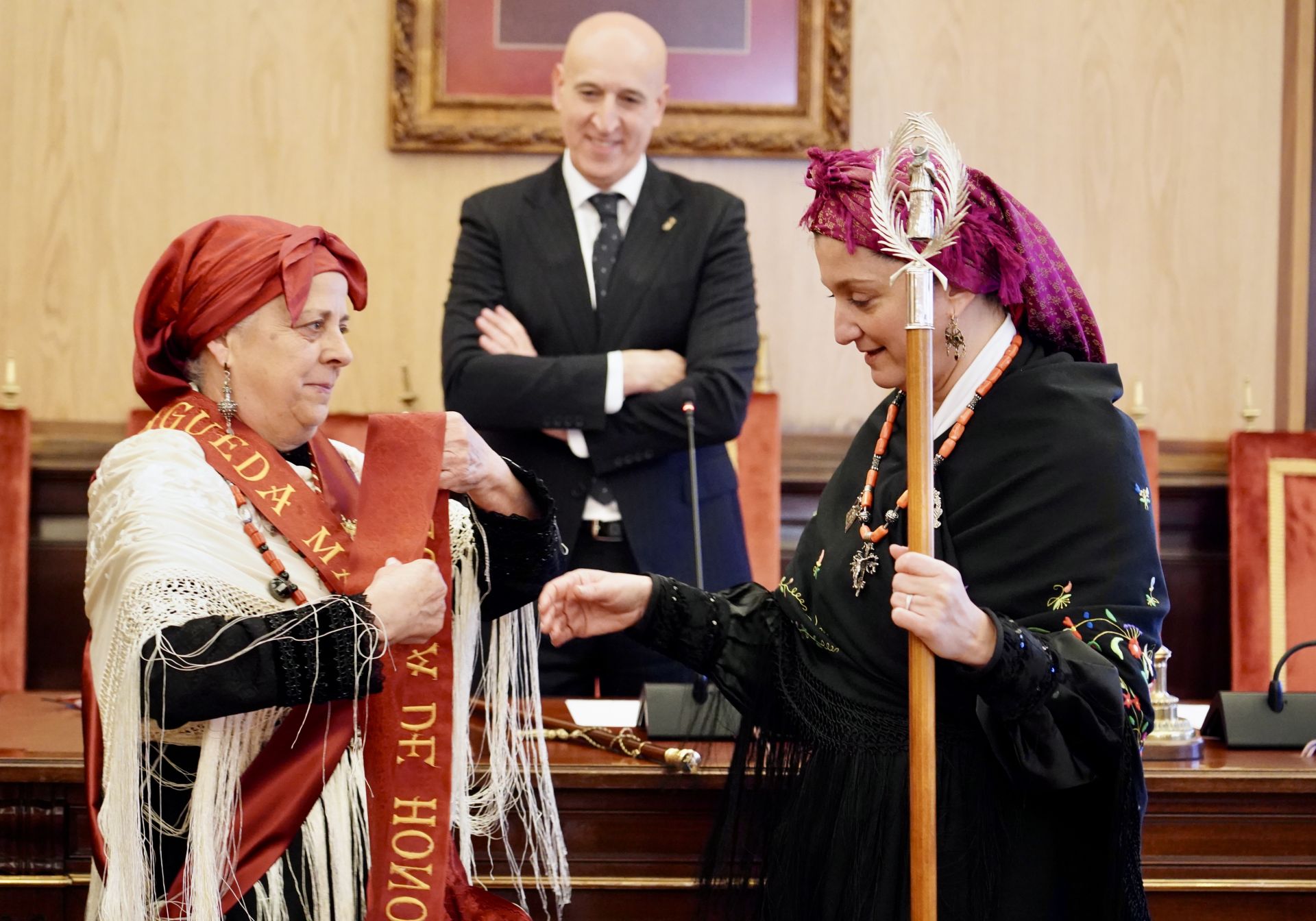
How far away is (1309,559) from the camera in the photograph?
4.28 metres

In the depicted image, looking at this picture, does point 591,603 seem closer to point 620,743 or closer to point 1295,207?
point 620,743

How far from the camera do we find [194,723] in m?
1.96

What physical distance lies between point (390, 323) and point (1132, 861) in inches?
129

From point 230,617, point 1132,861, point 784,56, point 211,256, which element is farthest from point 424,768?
point 784,56

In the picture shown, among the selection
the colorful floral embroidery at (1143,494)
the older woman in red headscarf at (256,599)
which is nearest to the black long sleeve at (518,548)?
the older woman in red headscarf at (256,599)

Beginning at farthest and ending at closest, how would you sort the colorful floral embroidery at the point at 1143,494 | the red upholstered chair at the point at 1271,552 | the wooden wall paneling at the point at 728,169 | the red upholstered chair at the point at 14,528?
the wooden wall paneling at the point at 728,169, the red upholstered chair at the point at 1271,552, the red upholstered chair at the point at 14,528, the colorful floral embroidery at the point at 1143,494

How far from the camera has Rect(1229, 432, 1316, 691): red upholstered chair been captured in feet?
14.0

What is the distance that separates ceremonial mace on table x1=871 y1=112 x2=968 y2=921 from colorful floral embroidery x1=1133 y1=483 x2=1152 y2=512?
0.97 ft

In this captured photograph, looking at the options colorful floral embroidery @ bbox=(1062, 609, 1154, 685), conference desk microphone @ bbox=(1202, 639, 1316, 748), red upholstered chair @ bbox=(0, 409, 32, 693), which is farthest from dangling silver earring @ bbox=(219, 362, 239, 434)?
red upholstered chair @ bbox=(0, 409, 32, 693)

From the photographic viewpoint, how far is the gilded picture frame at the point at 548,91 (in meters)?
4.51

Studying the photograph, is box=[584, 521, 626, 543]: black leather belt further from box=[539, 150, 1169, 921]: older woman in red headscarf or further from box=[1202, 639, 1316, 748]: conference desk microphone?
box=[1202, 639, 1316, 748]: conference desk microphone

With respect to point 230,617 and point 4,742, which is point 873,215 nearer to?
point 230,617

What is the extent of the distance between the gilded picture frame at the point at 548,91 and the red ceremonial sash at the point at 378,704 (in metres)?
2.50

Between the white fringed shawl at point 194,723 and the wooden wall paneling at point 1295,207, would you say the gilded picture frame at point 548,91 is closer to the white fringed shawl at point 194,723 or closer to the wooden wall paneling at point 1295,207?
the wooden wall paneling at point 1295,207
